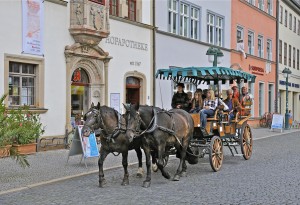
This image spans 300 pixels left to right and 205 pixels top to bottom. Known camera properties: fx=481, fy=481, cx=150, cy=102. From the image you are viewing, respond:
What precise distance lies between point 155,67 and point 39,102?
740 cm

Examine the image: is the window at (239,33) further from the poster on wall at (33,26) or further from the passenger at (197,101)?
the passenger at (197,101)

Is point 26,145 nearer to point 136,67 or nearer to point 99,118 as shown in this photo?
point 99,118

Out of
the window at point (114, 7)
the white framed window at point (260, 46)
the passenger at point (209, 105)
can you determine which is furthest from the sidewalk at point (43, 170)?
the white framed window at point (260, 46)

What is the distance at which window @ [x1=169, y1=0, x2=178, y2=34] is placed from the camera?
23141 mm

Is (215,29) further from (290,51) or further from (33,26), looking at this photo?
(290,51)

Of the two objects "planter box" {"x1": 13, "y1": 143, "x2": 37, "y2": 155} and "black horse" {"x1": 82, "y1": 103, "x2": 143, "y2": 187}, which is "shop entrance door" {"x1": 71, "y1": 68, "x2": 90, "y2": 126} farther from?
"black horse" {"x1": 82, "y1": 103, "x2": 143, "y2": 187}

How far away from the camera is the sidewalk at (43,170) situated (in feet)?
31.6

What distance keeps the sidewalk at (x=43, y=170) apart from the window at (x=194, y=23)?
12.5 m

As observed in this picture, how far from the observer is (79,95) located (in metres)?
18.0

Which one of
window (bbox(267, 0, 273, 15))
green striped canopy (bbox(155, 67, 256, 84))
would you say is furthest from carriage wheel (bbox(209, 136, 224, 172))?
window (bbox(267, 0, 273, 15))

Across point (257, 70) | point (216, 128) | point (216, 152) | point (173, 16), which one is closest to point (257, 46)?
point (257, 70)

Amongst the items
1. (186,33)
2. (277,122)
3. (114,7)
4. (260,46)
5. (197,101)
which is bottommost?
(277,122)

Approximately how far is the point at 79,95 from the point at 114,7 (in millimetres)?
4020

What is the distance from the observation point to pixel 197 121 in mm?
11672
